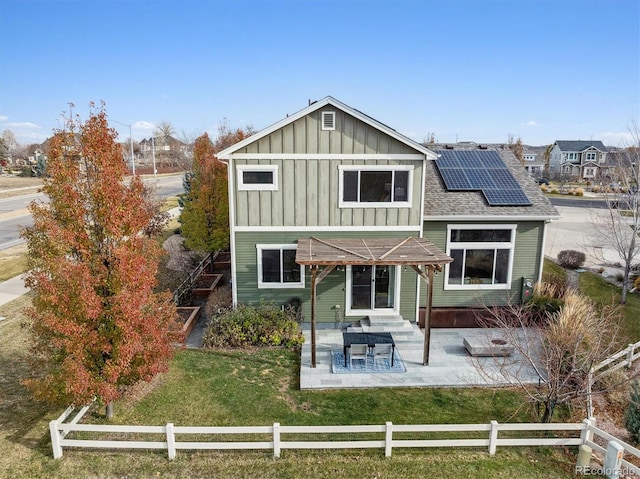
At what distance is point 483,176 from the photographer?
15.2 m

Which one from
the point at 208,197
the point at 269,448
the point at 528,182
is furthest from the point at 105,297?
the point at 528,182

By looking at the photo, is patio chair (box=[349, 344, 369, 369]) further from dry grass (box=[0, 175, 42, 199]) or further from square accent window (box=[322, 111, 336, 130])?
dry grass (box=[0, 175, 42, 199])

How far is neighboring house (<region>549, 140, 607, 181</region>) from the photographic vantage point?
69.7 m

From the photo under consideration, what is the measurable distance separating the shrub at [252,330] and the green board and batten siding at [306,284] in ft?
2.64

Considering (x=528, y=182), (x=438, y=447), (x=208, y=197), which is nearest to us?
(x=438, y=447)

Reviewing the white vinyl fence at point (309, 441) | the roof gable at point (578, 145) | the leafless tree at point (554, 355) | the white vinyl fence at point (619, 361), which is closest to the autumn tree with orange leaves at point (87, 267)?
the white vinyl fence at point (309, 441)

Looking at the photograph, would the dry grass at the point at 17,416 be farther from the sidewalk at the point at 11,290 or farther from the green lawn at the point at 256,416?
the sidewalk at the point at 11,290

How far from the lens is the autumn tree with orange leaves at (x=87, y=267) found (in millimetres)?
7355

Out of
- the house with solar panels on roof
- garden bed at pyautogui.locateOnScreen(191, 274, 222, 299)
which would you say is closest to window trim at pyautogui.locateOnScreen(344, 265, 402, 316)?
the house with solar panels on roof

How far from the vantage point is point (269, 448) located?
7766 mm

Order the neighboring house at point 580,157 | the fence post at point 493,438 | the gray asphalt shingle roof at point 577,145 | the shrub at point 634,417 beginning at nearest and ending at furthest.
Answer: the fence post at point 493,438, the shrub at point 634,417, the neighboring house at point 580,157, the gray asphalt shingle roof at point 577,145

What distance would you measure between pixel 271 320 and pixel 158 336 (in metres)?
4.69

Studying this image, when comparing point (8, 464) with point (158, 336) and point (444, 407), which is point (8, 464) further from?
point (444, 407)

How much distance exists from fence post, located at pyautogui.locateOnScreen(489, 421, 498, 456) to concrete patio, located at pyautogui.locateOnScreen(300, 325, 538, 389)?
1607mm
